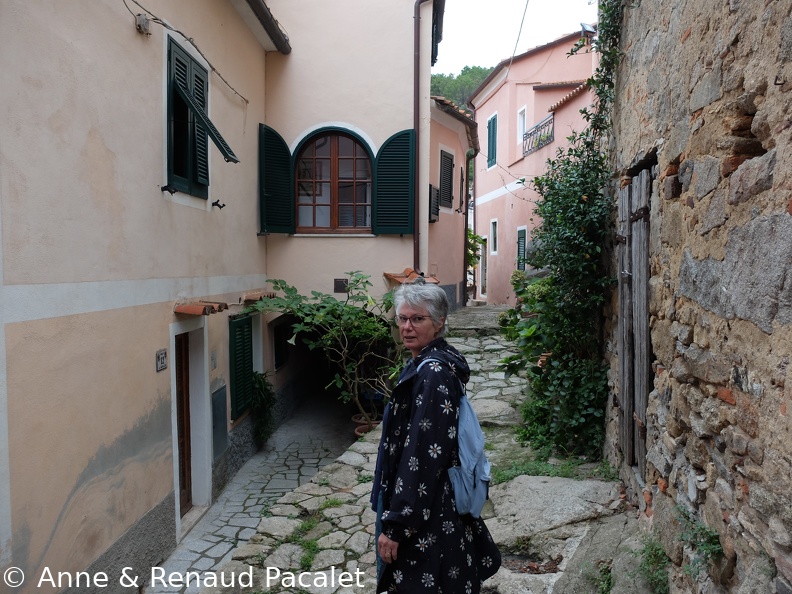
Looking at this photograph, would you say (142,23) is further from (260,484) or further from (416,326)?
(260,484)

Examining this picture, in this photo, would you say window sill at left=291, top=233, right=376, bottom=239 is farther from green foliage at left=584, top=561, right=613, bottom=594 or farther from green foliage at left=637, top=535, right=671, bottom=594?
green foliage at left=637, top=535, right=671, bottom=594

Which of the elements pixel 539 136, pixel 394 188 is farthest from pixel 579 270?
pixel 539 136

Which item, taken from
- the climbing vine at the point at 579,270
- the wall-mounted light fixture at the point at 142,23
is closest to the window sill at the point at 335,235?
the climbing vine at the point at 579,270

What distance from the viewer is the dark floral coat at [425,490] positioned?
7.57ft

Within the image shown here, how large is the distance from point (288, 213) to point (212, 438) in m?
3.58

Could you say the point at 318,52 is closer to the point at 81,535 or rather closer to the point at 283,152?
the point at 283,152

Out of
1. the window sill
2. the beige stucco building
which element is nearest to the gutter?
the beige stucco building

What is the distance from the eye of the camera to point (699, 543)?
245 cm

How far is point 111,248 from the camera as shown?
4758mm

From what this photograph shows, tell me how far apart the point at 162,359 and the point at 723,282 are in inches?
190

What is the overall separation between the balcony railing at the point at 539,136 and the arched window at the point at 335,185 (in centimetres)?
443

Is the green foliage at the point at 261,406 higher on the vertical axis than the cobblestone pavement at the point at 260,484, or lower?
higher

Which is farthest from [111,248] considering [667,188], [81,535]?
[667,188]

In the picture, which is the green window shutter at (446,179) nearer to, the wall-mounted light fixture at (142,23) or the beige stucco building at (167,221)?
the beige stucco building at (167,221)
